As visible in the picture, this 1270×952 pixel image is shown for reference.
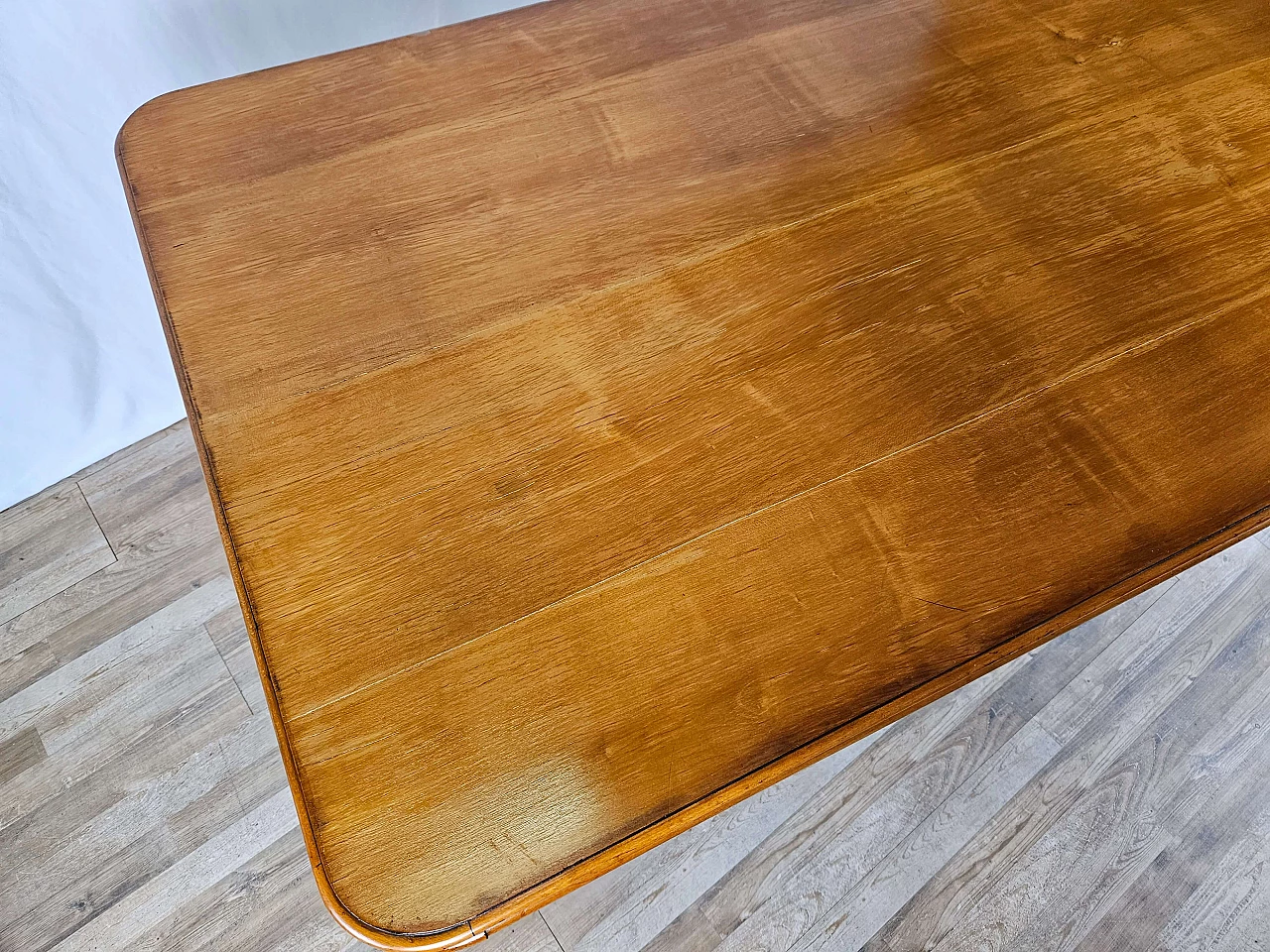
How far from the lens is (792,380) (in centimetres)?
74

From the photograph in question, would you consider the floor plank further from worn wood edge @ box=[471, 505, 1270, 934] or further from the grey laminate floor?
worn wood edge @ box=[471, 505, 1270, 934]

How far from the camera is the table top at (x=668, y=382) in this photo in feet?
A: 1.91

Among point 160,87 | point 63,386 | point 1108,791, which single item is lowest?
point 1108,791

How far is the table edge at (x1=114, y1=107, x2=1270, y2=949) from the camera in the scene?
1.69 feet

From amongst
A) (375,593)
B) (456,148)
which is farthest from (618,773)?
(456,148)

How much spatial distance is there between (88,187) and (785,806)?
1.34 meters

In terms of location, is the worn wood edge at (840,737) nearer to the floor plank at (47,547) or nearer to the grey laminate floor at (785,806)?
the grey laminate floor at (785,806)

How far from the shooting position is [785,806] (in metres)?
1.27

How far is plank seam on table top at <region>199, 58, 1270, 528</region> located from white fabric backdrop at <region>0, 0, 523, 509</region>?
0.80 meters

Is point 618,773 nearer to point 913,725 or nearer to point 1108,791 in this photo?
point 913,725

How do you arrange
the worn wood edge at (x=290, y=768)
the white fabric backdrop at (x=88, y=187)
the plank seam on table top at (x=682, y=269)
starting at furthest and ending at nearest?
the white fabric backdrop at (x=88, y=187) < the plank seam on table top at (x=682, y=269) < the worn wood edge at (x=290, y=768)

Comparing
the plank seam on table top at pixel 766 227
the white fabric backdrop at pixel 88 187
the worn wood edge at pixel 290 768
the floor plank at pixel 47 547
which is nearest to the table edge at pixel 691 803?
the worn wood edge at pixel 290 768

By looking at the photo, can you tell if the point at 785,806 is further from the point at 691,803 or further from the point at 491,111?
the point at 491,111

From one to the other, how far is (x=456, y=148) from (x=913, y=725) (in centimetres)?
101
